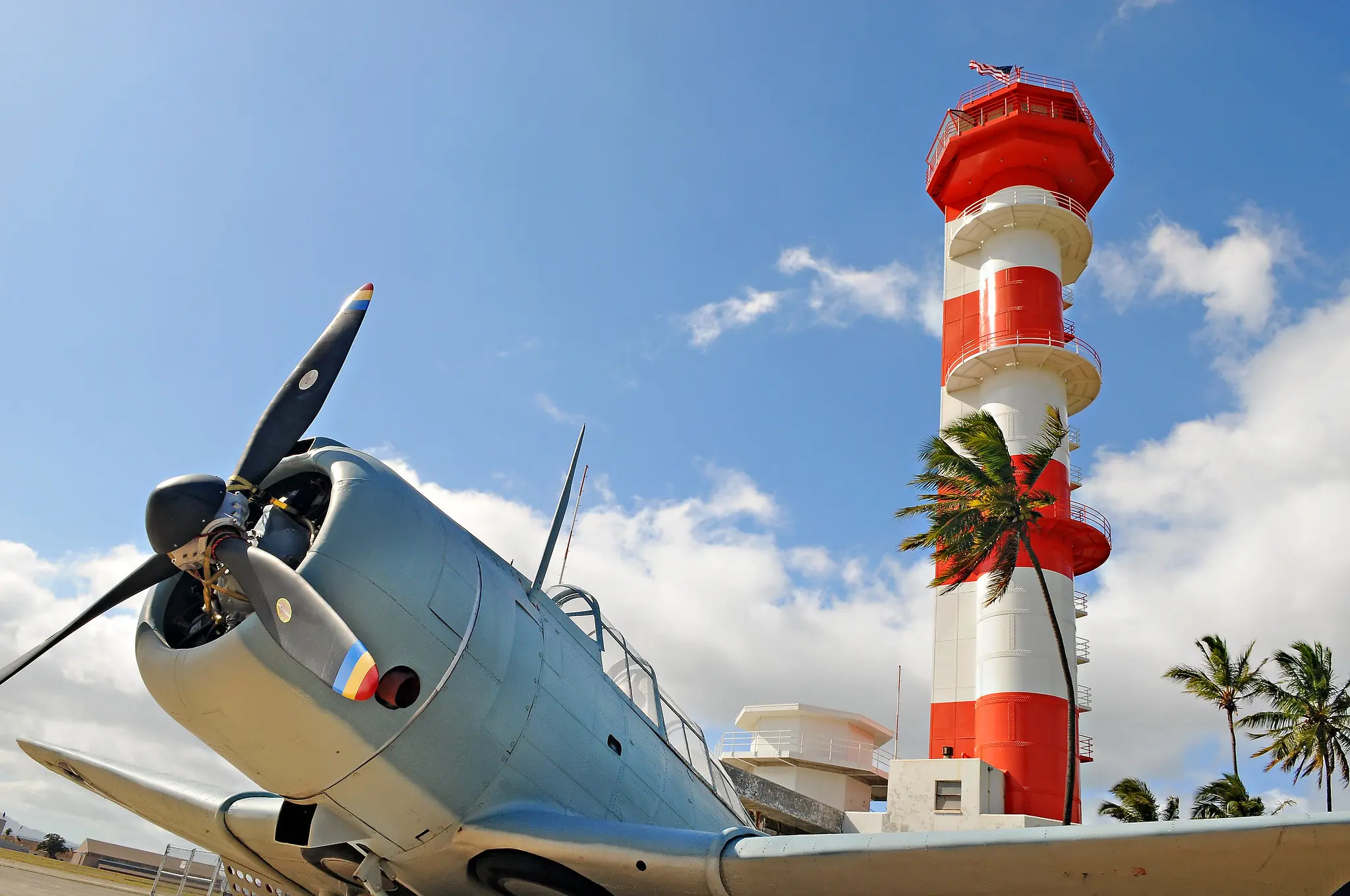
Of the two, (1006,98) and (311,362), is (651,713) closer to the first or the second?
(311,362)

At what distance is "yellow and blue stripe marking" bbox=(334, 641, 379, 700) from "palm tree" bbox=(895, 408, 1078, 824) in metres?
17.3

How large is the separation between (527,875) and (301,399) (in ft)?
12.2

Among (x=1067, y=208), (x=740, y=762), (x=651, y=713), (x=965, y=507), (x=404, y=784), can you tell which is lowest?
(x=404, y=784)

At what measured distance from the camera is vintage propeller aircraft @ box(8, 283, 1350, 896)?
5.14 meters

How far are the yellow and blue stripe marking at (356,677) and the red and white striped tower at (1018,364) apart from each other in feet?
69.7

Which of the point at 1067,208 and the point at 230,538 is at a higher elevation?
the point at 1067,208

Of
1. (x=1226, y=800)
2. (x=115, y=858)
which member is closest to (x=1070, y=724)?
(x=1226, y=800)

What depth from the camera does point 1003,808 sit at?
2228cm

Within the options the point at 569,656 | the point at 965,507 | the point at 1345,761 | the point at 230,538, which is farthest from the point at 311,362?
the point at 1345,761

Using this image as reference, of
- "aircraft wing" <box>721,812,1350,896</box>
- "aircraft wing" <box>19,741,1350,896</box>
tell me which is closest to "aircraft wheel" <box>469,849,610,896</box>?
"aircraft wing" <box>19,741,1350,896</box>

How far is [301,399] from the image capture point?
6.39m

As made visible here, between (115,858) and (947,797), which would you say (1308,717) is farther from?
(115,858)

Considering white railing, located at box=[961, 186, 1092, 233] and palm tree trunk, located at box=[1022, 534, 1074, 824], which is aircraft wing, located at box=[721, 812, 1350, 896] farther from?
white railing, located at box=[961, 186, 1092, 233]

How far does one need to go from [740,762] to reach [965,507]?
1752cm
